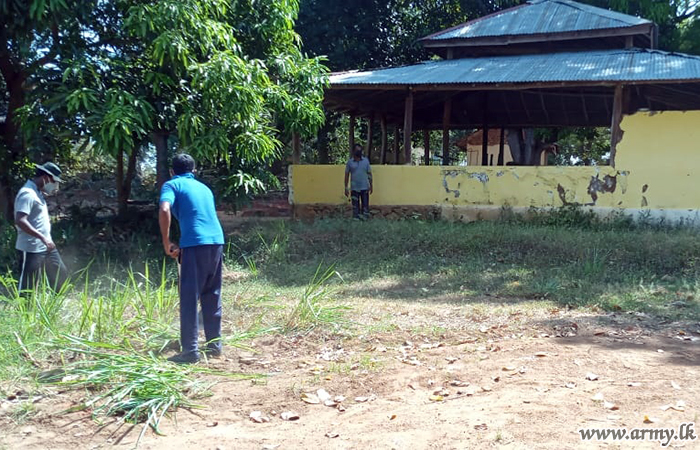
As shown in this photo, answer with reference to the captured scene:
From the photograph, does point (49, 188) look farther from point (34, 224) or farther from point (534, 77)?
point (534, 77)

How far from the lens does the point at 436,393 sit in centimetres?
425

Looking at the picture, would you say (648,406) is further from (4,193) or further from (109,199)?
(109,199)

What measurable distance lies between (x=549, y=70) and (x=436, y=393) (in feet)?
31.2

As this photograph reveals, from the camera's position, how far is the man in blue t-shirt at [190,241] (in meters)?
4.68

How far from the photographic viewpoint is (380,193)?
12562 mm

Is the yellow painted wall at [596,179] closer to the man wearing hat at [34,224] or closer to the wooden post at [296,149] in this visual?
the wooden post at [296,149]

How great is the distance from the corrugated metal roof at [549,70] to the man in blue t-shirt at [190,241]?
759cm

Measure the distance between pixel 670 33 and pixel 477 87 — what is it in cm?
872

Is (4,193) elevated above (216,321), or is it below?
above

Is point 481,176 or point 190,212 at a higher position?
point 481,176

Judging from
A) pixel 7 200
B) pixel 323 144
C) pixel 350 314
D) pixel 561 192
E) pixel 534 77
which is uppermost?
pixel 534 77

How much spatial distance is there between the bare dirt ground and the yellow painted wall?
19.1 feet

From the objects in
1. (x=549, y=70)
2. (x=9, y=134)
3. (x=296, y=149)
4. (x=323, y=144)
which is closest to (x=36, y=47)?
(x=9, y=134)

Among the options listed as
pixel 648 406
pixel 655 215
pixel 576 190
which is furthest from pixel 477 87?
pixel 648 406
